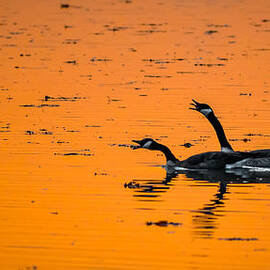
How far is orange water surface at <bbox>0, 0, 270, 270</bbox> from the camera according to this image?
13.9 metres

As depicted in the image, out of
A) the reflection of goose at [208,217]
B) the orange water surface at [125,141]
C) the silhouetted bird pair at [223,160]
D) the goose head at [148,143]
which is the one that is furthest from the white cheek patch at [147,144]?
the reflection of goose at [208,217]

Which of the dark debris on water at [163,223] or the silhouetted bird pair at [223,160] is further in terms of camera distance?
the silhouetted bird pair at [223,160]

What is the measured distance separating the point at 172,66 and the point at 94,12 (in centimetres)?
2432

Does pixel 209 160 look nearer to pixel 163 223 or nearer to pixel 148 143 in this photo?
pixel 148 143

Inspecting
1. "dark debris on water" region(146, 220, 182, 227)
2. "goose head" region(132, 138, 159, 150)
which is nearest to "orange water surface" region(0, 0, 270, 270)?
"dark debris on water" region(146, 220, 182, 227)

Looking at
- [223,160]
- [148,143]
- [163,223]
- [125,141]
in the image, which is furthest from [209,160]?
[163,223]

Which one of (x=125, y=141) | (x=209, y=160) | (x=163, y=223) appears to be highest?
(x=125, y=141)

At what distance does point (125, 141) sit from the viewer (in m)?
23.0

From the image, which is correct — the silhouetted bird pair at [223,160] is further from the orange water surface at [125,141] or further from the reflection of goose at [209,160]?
the orange water surface at [125,141]

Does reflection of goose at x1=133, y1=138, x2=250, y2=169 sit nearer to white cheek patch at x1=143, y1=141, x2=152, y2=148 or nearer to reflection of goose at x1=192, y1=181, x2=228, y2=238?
white cheek patch at x1=143, y1=141, x2=152, y2=148

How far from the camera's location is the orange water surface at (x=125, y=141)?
13.9m

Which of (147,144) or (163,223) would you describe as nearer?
(163,223)

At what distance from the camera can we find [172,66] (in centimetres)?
3747

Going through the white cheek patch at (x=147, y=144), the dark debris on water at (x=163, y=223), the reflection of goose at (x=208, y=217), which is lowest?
the dark debris on water at (x=163, y=223)
